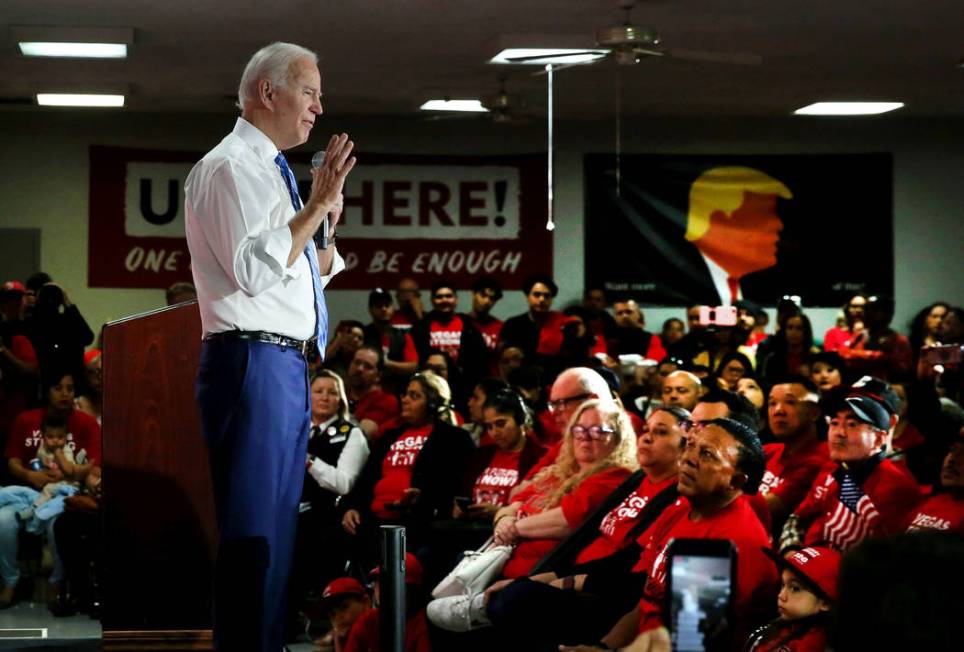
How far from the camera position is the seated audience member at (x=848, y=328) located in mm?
9227

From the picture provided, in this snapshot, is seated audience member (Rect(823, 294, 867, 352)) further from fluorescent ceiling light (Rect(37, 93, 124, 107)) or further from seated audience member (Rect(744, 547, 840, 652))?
seated audience member (Rect(744, 547, 840, 652))

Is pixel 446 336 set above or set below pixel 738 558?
above

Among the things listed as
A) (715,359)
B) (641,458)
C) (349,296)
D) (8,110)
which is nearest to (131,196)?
(8,110)

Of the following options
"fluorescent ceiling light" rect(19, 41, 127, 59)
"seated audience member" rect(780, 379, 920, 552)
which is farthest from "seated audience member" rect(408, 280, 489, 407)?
"seated audience member" rect(780, 379, 920, 552)

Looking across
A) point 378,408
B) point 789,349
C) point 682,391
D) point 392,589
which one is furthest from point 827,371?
point 392,589

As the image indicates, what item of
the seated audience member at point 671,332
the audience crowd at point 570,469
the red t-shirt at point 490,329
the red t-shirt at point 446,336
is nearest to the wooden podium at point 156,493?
the audience crowd at point 570,469

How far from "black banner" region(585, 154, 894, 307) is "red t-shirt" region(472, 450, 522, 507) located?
530cm

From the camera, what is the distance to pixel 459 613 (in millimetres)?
4082

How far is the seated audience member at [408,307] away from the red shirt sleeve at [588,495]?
5.07 metres

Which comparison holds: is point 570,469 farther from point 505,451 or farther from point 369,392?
point 369,392

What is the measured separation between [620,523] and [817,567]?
0.91 meters

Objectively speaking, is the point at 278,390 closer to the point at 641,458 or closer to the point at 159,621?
the point at 159,621

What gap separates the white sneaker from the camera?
4.05 metres

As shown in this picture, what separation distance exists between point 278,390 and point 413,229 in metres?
8.22
